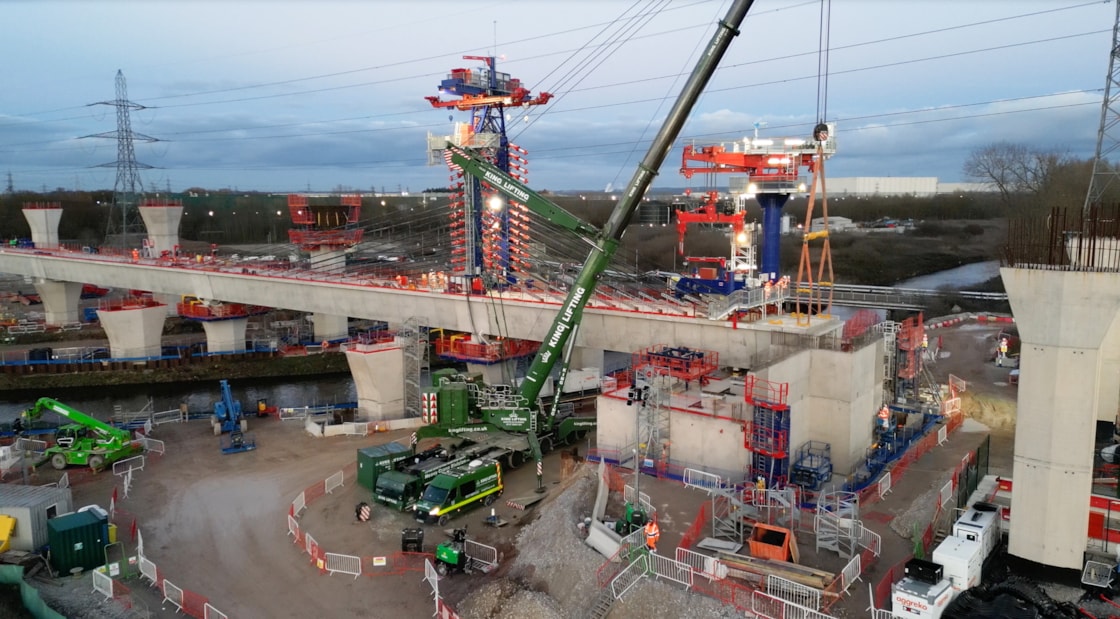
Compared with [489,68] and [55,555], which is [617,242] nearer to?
[489,68]

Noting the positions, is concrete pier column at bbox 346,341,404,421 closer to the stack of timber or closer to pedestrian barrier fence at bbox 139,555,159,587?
pedestrian barrier fence at bbox 139,555,159,587

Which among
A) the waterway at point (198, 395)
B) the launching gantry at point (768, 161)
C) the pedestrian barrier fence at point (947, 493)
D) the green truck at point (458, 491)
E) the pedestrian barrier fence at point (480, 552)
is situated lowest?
the waterway at point (198, 395)

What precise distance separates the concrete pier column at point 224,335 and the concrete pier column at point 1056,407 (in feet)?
171

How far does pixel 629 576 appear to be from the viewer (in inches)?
670

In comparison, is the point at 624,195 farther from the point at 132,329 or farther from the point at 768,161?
the point at 132,329

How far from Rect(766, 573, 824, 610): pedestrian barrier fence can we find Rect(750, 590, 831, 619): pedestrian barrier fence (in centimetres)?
17

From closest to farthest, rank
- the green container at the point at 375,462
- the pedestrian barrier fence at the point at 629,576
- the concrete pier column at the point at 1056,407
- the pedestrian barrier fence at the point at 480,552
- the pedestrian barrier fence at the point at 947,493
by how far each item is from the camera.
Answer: the concrete pier column at the point at 1056,407 < the pedestrian barrier fence at the point at 629,576 < the pedestrian barrier fence at the point at 947,493 < the pedestrian barrier fence at the point at 480,552 < the green container at the point at 375,462

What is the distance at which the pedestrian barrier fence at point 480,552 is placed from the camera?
67.9 ft

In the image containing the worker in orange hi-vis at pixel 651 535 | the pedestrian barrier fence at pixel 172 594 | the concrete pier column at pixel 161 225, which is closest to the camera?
the worker in orange hi-vis at pixel 651 535

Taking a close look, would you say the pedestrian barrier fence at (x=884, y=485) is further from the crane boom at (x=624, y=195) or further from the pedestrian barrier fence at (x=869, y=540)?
the crane boom at (x=624, y=195)

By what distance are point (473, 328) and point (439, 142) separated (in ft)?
30.2

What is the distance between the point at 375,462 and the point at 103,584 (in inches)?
347

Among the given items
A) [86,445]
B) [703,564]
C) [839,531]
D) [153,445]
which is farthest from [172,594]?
[839,531]

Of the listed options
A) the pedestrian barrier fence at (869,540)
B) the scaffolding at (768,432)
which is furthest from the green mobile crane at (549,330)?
the pedestrian barrier fence at (869,540)
